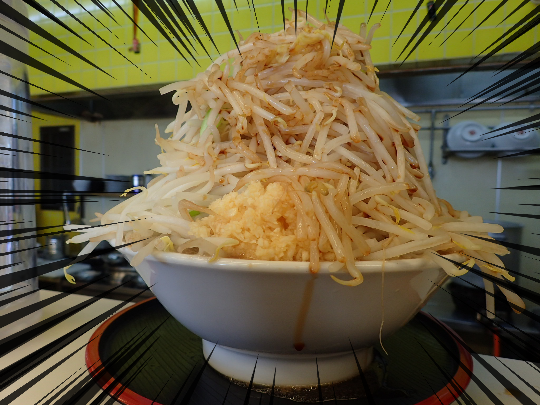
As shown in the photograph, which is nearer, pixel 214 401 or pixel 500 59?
pixel 214 401

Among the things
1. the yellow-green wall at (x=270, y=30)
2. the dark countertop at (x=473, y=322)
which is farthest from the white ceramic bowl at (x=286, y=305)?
the yellow-green wall at (x=270, y=30)

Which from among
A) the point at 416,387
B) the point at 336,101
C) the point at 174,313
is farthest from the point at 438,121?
the point at 174,313

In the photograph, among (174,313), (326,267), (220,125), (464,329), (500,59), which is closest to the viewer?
(326,267)

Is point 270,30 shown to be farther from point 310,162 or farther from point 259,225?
point 259,225

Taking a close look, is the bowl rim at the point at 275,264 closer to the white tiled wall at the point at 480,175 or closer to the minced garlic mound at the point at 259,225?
the minced garlic mound at the point at 259,225

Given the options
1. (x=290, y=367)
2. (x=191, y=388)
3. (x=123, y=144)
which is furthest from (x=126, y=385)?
(x=123, y=144)

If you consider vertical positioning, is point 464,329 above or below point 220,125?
below

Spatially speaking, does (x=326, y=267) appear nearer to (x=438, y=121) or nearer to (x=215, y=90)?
(x=215, y=90)
